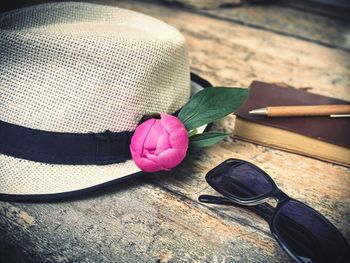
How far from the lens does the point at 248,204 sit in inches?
21.1

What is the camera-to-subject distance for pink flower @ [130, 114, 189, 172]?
1.58ft

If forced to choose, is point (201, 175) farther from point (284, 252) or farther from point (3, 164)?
point (3, 164)

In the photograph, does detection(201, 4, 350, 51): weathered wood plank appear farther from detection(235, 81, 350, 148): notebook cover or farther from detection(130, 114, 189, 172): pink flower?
detection(130, 114, 189, 172): pink flower

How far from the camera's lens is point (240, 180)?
1.90 feet

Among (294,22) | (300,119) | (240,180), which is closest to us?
(240,180)

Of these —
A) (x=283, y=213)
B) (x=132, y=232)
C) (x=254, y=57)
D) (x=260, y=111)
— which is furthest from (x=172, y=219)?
(x=254, y=57)

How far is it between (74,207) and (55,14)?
0.41m

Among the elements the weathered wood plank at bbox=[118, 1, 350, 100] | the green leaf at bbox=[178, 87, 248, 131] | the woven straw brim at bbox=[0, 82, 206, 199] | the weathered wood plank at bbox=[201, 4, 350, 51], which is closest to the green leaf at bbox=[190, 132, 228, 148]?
the green leaf at bbox=[178, 87, 248, 131]

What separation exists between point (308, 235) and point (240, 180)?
138mm

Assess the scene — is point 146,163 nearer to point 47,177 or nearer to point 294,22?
point 47,177

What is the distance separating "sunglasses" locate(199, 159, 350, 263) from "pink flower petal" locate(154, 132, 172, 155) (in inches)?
5.2

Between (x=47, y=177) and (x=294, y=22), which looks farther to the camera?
(x=294, y=22)

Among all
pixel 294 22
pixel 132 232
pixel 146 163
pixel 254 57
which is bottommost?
pixel 132 232

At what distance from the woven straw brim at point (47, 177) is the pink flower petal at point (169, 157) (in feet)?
0.29
